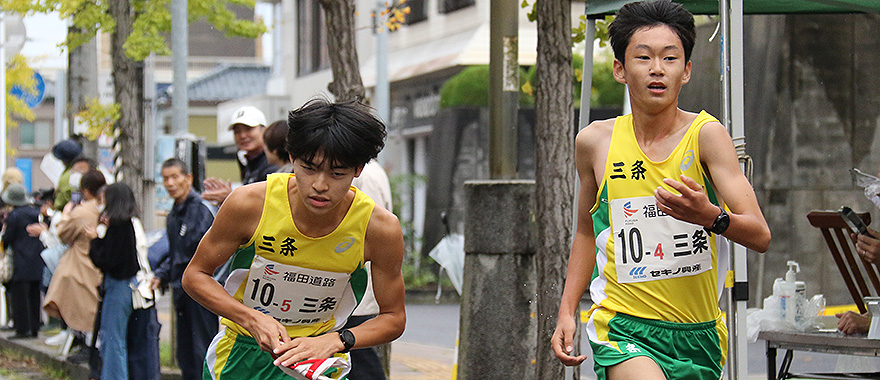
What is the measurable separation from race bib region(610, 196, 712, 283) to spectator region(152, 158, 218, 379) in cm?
430

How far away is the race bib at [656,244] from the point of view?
421cm

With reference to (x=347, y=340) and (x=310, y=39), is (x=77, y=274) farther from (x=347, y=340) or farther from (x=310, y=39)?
(x=310, y=39)

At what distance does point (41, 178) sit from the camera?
6781 centimetres

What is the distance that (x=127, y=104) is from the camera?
12469mm

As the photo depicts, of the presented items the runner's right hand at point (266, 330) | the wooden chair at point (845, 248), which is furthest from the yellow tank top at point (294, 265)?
the wooden chair at point (845, 248)

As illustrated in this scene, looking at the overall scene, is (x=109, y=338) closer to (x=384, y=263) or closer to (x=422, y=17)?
(x=384, y=263)

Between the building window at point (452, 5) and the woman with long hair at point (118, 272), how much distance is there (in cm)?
1812

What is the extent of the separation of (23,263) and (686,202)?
39.3 feet

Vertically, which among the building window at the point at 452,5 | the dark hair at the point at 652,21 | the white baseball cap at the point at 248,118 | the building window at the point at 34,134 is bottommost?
the white baseball cap at the point at 248,118

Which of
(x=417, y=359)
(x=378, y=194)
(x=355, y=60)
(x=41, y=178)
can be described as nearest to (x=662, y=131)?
(x=378, y=194)

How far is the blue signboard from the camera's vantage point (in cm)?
2344

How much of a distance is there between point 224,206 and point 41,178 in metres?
67.0

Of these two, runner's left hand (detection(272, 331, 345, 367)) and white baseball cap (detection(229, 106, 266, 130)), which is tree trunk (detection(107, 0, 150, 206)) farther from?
runner's left hand (detection(272, 331, 345, 367))

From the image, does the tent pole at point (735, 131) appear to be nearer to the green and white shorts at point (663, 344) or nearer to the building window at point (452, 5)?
the green and white shorts at point (663, 344)
